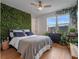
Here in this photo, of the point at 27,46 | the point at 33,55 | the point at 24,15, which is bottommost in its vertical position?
the point at 33,55

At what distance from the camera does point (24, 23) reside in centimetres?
620

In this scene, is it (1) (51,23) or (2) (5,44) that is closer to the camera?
(2) (5,44)

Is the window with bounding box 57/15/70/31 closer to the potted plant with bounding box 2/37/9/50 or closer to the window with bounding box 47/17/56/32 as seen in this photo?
the window with bounding box 47/17/56/32

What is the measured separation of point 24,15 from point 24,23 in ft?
1.94

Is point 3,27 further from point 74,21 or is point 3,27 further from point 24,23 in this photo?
point 74,21

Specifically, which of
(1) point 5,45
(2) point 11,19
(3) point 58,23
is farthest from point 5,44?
(3) point 58,23

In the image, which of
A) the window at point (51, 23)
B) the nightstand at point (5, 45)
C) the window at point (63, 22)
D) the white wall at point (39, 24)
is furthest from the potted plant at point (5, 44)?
the window at point (63, 22)

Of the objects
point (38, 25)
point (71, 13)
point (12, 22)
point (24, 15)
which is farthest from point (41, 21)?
point (12, 22)

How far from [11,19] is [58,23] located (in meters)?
3.81

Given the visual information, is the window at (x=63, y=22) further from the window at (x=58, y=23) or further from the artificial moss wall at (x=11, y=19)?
the artificial moss wall at (x=11, y=19)

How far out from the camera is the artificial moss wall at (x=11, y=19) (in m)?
4.59

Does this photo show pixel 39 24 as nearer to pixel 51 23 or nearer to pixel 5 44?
pixel 51 23

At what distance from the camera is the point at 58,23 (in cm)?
702

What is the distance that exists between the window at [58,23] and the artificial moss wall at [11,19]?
2081mm
